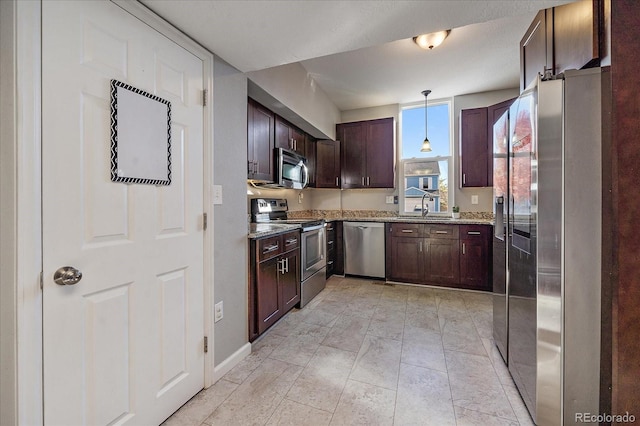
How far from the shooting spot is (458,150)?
13.3ft

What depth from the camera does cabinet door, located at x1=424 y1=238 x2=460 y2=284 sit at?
11.7ft

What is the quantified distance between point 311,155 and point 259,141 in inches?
60.2

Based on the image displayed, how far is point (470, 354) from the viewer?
6.72 ft

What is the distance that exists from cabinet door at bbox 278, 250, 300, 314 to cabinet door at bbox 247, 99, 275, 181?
0.86 metres

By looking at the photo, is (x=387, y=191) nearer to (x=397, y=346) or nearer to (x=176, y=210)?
(x=397, y=346)

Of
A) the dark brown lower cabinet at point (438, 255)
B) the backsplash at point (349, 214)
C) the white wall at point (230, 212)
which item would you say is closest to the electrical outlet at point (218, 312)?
the white wall at point (230, 212)

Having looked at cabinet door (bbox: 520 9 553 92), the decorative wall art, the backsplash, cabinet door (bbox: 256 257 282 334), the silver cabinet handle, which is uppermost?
cabinet door (bbox: 520 9 553 92)

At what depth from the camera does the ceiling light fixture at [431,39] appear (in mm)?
2471

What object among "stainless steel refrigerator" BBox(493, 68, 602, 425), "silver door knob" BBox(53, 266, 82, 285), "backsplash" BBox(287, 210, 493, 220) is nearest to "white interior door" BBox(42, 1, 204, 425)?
"silver door knob" BBox(53, 266, 82, 285)

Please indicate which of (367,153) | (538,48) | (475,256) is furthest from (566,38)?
(367,153)

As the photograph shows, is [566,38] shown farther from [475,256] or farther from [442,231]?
[475,256]

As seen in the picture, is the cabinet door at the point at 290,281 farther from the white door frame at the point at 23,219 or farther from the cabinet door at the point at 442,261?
the cabinet door at the point at 442,261

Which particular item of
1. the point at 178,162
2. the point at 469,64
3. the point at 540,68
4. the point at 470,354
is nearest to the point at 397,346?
the point at 470,354

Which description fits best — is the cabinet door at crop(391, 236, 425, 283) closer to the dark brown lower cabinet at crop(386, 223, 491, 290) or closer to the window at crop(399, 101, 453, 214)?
the dark brown lower cabinet at crop(386, 223, 491, 290)
